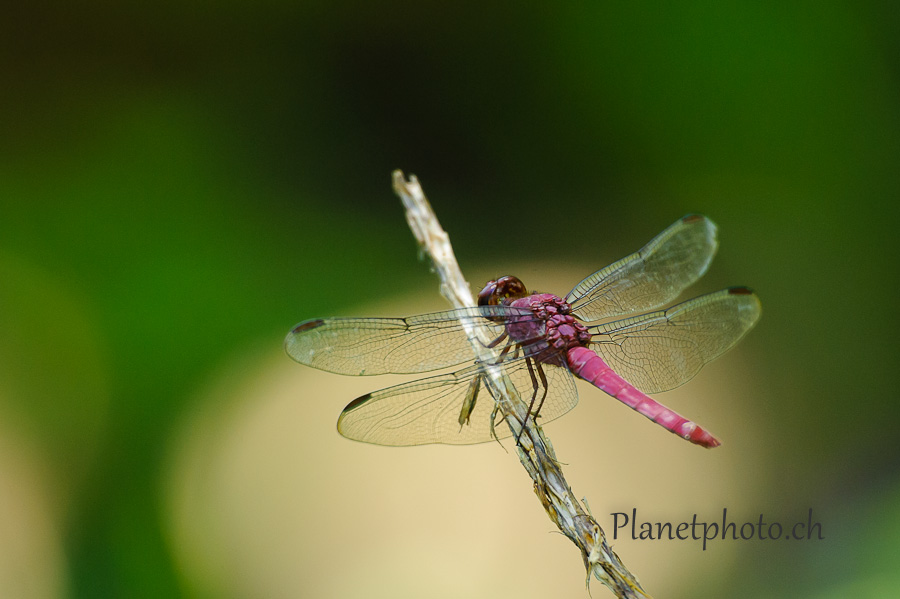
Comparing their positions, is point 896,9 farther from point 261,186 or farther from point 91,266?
point 91,266

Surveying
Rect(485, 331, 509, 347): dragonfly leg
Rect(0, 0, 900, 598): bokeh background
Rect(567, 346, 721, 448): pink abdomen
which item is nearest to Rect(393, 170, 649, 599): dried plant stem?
Rect(485, 331, 509, 347): dragonfly leg

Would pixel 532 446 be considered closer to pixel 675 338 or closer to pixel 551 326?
pixel 551 326

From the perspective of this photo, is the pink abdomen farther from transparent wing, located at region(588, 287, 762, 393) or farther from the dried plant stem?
the dried plant stem

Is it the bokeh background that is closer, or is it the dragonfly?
the dragonfly

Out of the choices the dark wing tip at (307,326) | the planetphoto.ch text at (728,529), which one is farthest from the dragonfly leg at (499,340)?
the planetphoto.ch text at (728,529)

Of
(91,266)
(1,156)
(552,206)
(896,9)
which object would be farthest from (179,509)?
(896,9)

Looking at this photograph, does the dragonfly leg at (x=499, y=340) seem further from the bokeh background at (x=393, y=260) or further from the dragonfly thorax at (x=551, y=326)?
the bokeh background at (x=393, y=260)

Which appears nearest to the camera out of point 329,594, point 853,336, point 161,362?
point 329,594
